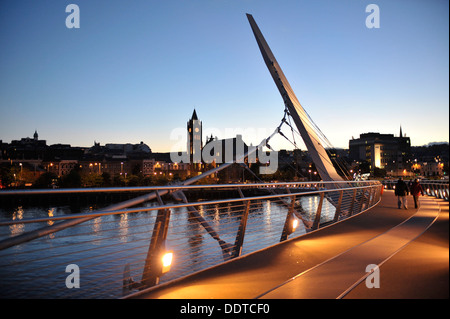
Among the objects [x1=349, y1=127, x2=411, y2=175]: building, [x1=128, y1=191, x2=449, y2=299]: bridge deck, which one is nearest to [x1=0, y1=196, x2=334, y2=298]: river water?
[x1=128, y1=191, x2=449, y2=299]: bridge deck

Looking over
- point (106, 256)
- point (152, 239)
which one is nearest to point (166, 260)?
point (152, 239)

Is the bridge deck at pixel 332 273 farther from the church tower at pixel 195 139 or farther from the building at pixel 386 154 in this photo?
the church tower at pixel 195 139

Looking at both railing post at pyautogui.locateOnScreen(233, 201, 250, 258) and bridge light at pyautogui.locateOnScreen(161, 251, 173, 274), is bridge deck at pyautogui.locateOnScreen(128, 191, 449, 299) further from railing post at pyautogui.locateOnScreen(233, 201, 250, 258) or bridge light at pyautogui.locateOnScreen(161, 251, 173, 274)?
bridge light at pyautogui.locateOnScreen(161, 251, 173, 274)

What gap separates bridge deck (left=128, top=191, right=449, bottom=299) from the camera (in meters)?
2.37

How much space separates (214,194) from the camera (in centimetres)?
7988

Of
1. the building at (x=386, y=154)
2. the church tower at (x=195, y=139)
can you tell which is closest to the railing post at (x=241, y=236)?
the building at (x=386, y=154)

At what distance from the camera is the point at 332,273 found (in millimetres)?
3922

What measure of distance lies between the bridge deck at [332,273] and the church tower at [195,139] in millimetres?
155157

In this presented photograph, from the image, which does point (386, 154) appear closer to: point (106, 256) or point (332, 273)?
point (106, 256)

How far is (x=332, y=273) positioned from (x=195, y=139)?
6443 inches

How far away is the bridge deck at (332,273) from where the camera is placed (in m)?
2.37

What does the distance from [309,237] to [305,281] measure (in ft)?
11.2

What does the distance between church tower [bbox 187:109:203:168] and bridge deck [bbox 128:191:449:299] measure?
509ft
